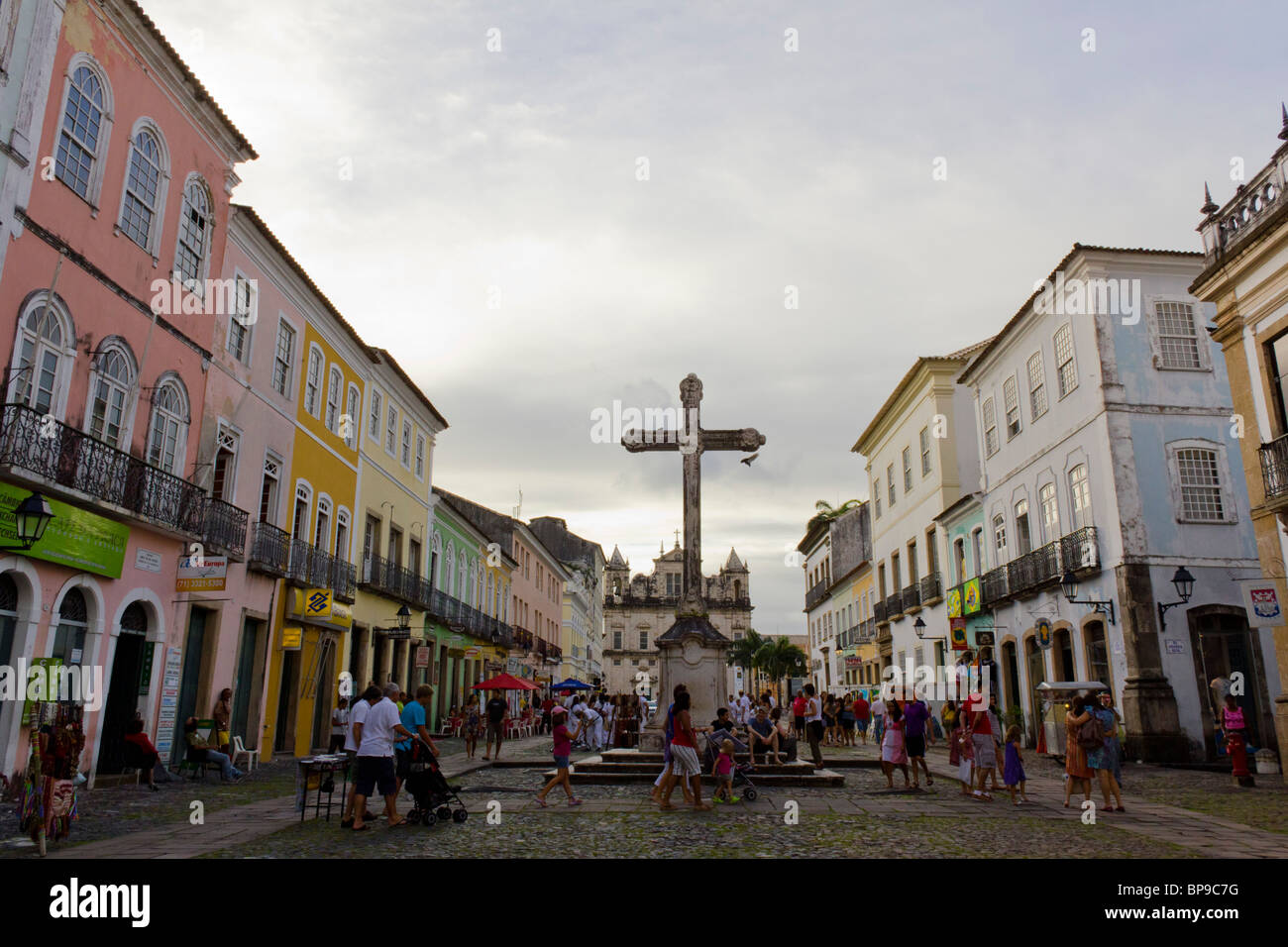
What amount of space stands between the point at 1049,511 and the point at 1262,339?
8.52 m

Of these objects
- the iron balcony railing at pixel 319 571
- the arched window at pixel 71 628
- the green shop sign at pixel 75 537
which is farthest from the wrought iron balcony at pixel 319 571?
the arched window at pixel 71 628

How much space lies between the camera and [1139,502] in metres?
19.8

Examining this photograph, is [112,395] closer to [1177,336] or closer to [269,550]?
[269,550]

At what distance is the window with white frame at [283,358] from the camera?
20609 mm

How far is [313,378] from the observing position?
891 inches

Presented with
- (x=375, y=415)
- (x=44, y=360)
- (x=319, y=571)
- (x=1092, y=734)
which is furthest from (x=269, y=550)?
(x=1092, y=734)

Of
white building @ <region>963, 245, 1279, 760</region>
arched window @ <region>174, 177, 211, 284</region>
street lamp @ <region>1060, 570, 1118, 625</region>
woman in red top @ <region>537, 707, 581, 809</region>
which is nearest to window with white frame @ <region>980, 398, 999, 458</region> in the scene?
white building @ <region>963, 245, 1279, 760</region>

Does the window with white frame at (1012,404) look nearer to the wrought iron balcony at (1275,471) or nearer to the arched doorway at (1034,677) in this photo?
the arched doorway at (1034,677)

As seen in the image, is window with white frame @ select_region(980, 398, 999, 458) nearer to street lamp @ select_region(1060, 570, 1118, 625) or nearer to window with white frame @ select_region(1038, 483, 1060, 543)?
window with white frame @ select_region(1038, 483, 1060, 543)

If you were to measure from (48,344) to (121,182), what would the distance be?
3.23 metres

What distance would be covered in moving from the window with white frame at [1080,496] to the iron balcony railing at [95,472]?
734 inches

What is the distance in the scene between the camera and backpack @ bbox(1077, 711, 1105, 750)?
38.0 ft

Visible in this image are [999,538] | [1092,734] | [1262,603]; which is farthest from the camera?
[999,538]
